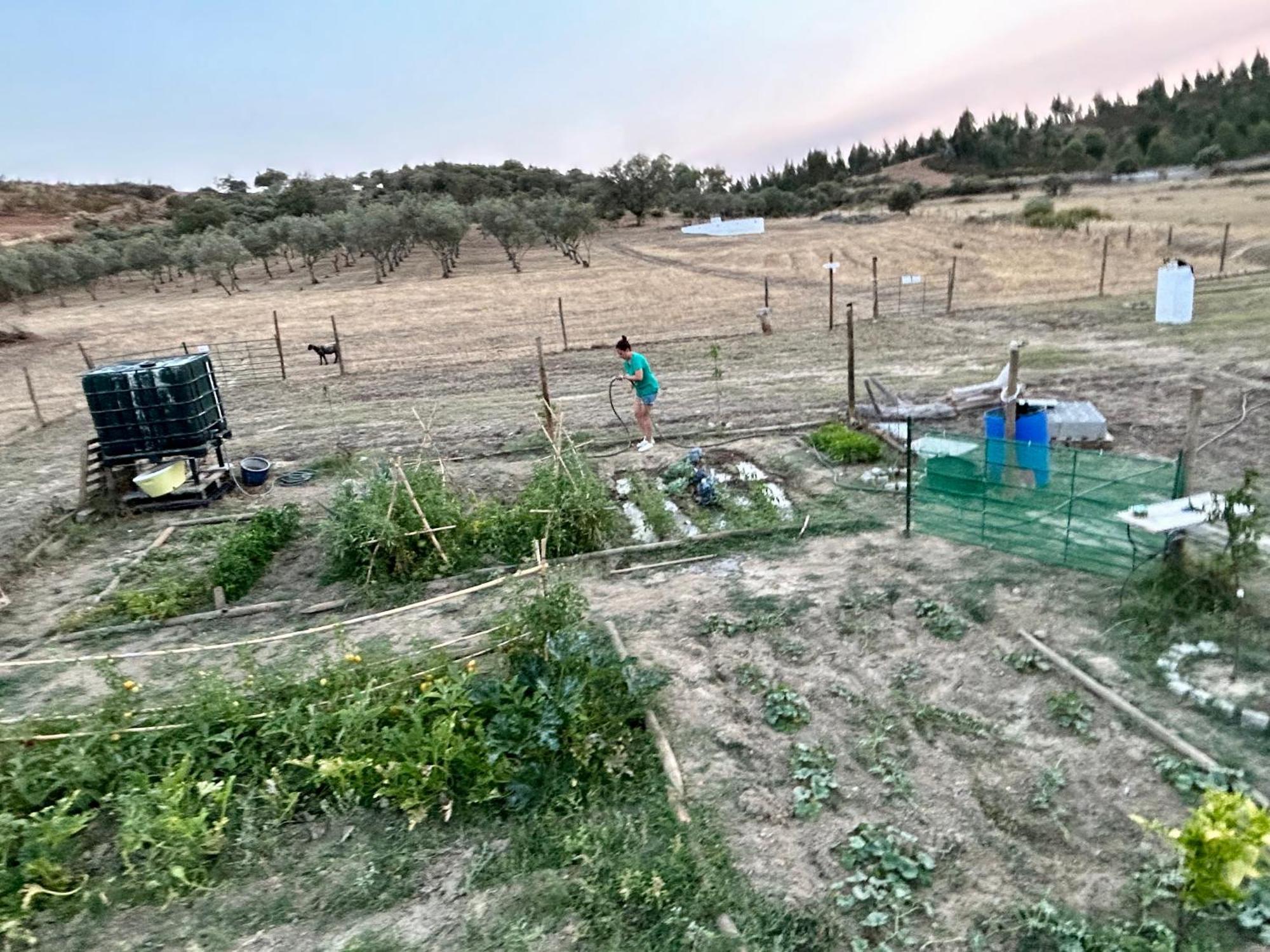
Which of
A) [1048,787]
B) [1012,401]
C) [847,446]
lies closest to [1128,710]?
[1048,787]

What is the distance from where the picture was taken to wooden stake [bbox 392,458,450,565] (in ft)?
23.3

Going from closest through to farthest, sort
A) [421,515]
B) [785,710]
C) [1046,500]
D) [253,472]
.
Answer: [785,710], [1046,500], [421,515], [253,472]

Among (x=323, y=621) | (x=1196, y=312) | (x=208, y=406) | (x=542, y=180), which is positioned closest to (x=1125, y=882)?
(x=323, y=621)

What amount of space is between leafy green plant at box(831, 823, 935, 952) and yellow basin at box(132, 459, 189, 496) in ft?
26.8

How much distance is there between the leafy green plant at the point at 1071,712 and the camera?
461 centimetres

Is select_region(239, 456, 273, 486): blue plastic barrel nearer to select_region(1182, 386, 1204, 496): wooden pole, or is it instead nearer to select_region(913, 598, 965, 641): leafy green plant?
select_region(913, 598, 965, 641): leafy green plant

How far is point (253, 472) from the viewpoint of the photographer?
9.91 m

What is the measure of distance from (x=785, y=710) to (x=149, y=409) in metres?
7.61

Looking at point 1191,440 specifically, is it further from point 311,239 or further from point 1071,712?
point 311,239

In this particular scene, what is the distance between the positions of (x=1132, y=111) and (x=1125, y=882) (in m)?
113

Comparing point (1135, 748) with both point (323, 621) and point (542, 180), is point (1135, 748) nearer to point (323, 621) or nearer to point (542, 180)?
point (323, 621)

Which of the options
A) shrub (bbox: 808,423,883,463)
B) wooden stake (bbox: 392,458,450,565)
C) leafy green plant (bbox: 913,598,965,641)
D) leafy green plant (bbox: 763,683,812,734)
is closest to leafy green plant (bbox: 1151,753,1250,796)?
leafy green plant (bbox: 913,598,965,641)

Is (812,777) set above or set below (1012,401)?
below

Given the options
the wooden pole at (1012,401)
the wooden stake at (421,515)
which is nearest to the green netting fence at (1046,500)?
the wooden pole at (1012,401)
